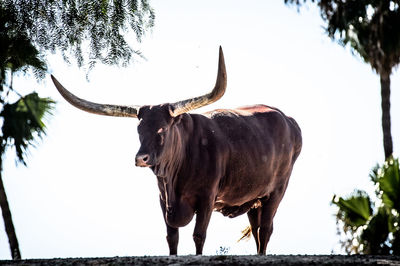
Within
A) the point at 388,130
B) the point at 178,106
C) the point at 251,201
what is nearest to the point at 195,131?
the point at 178,106

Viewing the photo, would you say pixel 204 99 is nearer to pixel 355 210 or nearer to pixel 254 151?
pixel 254 151

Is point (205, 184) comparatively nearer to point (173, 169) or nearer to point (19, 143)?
point (173, 169)

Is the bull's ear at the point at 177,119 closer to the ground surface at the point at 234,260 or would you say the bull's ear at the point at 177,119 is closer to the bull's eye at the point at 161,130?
the bull's eye at the point at 161,130

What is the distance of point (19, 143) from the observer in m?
10.9

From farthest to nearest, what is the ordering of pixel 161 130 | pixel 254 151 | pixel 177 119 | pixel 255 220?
pixel 255 220, pixel 254 151, pixel 177 119, pixel 161 130

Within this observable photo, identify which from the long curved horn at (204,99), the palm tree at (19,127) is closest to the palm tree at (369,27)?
the long curved horn at (204,99)

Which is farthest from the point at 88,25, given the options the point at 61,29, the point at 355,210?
the point at 355,210

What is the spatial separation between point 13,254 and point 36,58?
3155mm

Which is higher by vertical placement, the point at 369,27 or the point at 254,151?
the point at 369,27

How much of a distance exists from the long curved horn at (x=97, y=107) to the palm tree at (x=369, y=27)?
8.54 feet

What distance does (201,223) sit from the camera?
33.8 feet

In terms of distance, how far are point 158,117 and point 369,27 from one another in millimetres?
3108

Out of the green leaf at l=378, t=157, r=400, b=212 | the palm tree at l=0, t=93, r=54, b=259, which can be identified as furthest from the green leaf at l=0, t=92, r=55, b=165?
A: the green leaf at l=378, t=157, r=400, b=212

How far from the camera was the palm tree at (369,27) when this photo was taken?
35.0 feet
